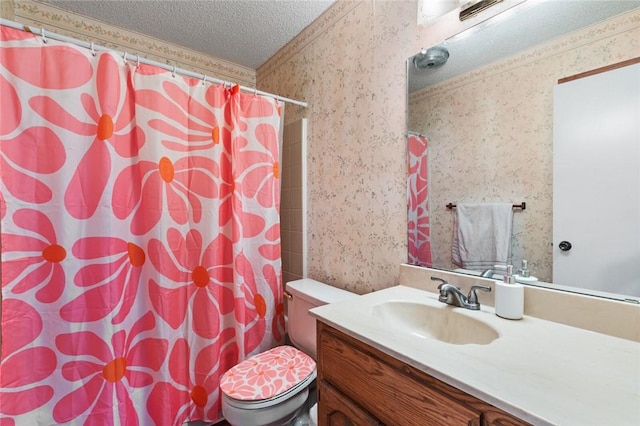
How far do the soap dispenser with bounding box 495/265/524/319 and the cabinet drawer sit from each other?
41cm

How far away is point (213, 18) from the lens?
1648mm

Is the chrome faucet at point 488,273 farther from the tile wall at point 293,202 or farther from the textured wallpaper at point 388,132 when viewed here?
the tile wall at point 293,202

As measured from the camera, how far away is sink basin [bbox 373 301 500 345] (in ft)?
2.74

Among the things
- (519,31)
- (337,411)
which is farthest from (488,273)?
(519,31)

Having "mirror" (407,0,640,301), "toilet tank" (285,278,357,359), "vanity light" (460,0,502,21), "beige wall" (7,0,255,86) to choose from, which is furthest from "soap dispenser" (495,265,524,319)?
"beige wall" (7,0,255,86)

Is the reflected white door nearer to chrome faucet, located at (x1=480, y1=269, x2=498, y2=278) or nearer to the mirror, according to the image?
the mirror

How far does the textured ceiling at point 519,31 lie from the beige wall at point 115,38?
5.38 feet

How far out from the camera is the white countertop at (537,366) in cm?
45

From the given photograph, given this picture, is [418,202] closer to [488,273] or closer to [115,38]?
[488,273]

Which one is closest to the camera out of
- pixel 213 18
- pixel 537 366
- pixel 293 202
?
pixel 537 366

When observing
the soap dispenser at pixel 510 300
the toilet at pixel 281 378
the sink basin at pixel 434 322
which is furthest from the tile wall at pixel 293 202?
the soap dispenser at pixel 510 300

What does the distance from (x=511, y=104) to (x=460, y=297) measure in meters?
0.69

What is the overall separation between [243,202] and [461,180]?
1098mm

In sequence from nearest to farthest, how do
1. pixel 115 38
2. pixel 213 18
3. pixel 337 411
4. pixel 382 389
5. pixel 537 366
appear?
pixel 537 366 → pixel 382 389 → pixel 337 411 → pixel 213 18 → pixel 115 38
